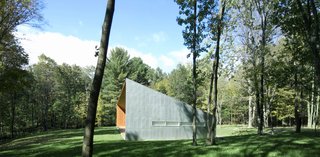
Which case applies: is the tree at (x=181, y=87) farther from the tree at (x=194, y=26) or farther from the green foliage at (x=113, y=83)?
the tree at (x=194, y=26)

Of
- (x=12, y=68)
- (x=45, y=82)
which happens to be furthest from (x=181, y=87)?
(x=12, y=68)

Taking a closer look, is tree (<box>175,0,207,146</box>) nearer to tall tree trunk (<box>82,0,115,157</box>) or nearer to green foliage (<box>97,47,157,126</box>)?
tall tree trunk (<box>82,0,115,157</box>)

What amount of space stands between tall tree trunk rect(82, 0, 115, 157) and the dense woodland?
698 cm

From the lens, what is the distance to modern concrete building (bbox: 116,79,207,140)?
2108cm

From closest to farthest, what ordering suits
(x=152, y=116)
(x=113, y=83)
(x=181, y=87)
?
(x=152, y=116) → (x=113, y=83) → (x=181, y=87)

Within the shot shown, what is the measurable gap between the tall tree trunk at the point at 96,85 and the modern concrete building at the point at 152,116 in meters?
14.2

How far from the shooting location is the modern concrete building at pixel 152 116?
21.1 metres

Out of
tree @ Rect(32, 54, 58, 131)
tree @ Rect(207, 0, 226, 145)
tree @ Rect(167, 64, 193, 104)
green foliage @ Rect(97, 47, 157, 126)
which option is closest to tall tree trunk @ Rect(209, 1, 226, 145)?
tree @ Rect(207, 0, 226, 145)

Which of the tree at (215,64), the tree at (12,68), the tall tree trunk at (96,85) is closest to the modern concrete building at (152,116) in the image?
the tree at (12,68)

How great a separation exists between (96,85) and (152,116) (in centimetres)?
1533

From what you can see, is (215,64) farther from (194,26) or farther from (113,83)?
(113,83)

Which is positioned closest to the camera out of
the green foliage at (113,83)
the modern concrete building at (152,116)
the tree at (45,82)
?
the modern concrete building at (152,116)

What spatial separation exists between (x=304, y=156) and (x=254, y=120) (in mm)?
38047

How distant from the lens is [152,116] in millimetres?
21625
